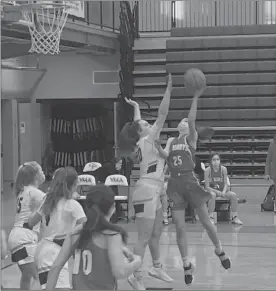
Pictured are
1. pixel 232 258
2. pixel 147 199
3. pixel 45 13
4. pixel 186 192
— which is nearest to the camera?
pixel 147 199

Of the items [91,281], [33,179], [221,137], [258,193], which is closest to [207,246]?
[33,179]

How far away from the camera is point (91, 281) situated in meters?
4.55

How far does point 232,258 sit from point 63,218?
171 inches

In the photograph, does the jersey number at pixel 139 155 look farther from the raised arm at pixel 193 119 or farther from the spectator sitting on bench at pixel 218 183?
the spectator sitting on bench at pixel 218 183

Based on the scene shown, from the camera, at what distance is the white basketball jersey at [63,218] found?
227 inches

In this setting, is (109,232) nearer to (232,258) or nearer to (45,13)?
(232,258)

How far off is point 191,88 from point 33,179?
209 cm

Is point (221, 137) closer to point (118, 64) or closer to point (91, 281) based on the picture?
point (118, 64)

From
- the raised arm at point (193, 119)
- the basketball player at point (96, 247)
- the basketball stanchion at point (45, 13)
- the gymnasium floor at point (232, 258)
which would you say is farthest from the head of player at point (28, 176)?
the basketball player at point (96, 247)

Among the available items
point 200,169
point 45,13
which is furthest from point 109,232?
point 200,169

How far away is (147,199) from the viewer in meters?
7.38

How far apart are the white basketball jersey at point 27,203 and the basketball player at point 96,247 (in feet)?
6.04

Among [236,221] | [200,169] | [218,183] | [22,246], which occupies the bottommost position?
[236,221]

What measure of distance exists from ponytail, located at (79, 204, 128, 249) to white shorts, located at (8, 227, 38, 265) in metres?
1.98
